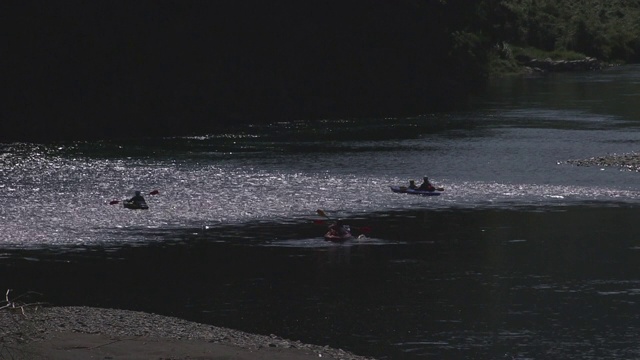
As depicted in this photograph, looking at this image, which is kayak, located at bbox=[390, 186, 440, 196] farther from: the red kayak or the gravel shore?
the gravel shore

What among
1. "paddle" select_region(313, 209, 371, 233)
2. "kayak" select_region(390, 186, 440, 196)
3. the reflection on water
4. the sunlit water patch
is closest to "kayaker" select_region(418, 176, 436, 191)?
"kayak" select_region(390, 186, 440, 196)

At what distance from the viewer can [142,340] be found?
3002 centimetres

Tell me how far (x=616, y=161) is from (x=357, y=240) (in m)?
26.0

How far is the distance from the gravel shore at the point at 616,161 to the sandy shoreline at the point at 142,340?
124 ft

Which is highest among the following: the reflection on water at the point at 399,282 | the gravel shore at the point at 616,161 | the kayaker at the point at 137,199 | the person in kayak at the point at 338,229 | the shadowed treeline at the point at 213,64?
the shadowed treeline at the point at 213,64

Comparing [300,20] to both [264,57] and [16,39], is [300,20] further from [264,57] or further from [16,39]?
[16,39]

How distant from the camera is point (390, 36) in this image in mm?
105562

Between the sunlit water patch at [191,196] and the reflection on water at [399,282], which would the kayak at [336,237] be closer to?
the reflection on water at [399,282]

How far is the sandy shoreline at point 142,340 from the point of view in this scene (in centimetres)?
2858

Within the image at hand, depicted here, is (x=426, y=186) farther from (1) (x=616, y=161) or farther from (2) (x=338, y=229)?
(1) (x=616, y=161)

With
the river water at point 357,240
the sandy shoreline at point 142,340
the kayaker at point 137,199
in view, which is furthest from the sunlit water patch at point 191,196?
the sandy shoreline at point 142,340

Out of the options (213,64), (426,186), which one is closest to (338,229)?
(426,186)

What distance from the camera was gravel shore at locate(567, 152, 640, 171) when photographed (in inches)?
2547

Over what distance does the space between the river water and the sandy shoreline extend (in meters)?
1.11
